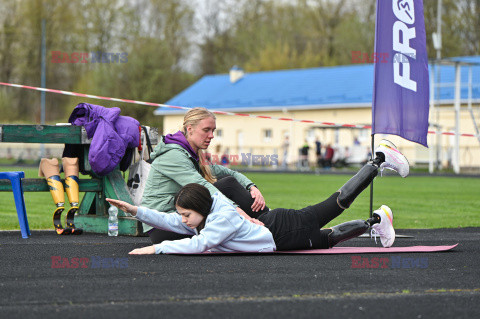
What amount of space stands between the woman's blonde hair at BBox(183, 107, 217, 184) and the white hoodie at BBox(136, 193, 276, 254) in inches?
28.9

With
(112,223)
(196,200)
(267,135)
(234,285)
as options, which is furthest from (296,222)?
(267,135)

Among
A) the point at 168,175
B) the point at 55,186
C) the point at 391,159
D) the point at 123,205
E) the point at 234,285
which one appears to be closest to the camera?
the point at 234,285

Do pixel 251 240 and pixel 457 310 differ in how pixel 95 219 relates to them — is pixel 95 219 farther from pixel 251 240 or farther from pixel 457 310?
pixel 457 310

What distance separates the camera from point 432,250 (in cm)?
744

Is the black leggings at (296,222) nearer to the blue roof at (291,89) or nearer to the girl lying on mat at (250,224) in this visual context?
the girl lying on mat at (250,224)

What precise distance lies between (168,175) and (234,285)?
7.63 feet

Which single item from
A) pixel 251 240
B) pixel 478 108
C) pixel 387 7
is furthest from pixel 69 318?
pixel 478 108

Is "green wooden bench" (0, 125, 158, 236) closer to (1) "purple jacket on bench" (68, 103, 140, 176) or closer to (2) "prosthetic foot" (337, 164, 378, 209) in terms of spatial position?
(1) "purple jacket on bench" (68, 103, 140, 176)

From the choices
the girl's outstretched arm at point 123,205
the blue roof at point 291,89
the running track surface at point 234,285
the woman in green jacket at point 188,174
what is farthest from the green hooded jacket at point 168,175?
the blue roof at point 291,89

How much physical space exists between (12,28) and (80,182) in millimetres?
48749

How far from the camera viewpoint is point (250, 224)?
273 inches

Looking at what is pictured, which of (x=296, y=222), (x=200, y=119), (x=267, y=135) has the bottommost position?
(x=267, y=135)

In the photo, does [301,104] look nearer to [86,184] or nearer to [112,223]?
[86,184]

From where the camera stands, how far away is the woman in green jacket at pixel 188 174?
24.0 ft
